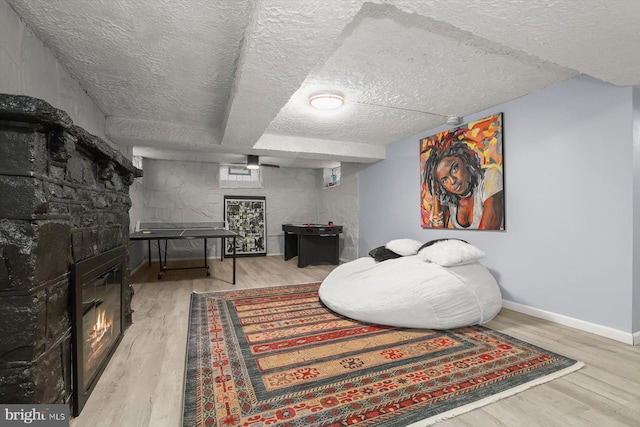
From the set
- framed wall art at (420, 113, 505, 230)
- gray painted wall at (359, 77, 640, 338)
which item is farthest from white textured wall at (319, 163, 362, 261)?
gray painted wall at (359, 77, 640, 338)

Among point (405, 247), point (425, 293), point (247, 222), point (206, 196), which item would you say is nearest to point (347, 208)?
point (247, 222)

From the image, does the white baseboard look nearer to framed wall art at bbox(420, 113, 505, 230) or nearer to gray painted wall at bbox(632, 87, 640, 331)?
gray painted wall at bbox(632, 87, 640, 331)

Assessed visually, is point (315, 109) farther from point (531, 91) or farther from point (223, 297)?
point (223, 297)

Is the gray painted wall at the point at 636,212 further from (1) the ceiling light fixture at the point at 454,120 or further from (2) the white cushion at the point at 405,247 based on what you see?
(2) the white cushion at the point at 405,247

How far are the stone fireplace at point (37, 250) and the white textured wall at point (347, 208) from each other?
4.79m

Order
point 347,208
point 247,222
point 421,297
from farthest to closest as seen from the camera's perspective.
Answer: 1. point 247,222
2. point 347,208
3. point 421,297

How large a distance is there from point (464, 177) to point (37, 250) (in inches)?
147

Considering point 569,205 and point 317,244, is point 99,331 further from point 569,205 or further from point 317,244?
point 317,244

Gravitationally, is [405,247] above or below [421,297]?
above

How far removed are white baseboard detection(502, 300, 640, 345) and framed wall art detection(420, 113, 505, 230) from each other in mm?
834

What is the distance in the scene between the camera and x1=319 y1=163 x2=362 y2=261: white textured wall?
5.92m

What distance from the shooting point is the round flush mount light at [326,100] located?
286 centimetres

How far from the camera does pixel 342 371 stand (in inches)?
74.0

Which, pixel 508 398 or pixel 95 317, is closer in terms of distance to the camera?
pixel 508 398
